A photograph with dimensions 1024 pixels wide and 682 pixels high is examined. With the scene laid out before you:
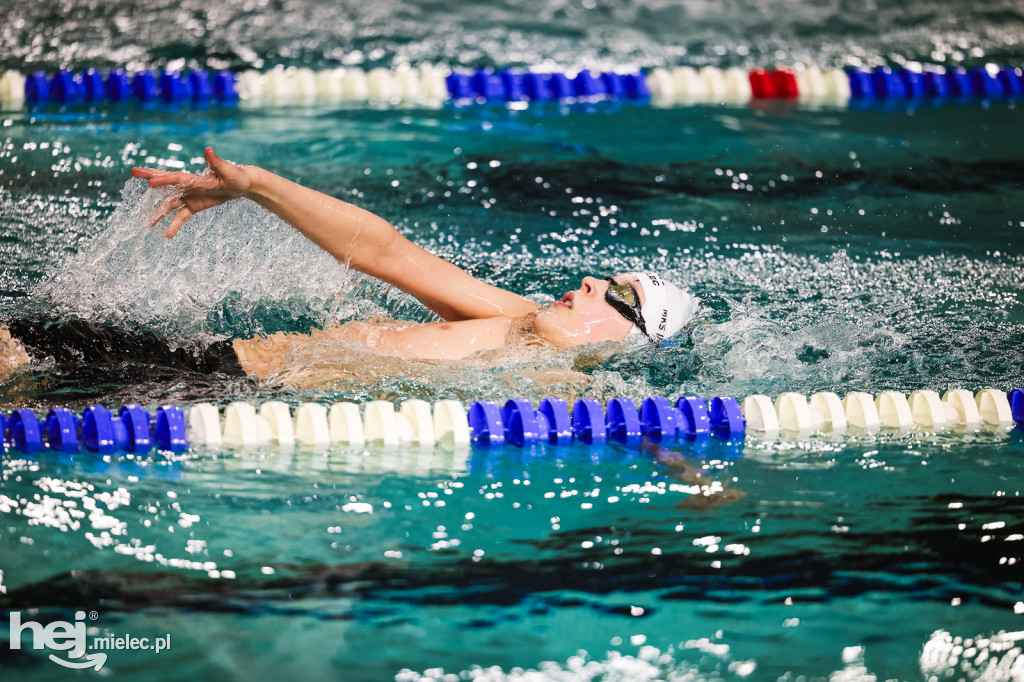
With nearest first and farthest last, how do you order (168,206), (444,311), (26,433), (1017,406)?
1. (26,433)
2. (168,206)
3. (1017,406)
4. (444,311)

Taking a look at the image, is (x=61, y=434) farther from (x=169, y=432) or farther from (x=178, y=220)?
(x=178, y=220)

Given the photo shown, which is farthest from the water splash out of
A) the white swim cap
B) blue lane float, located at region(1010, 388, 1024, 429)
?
blue lane float, located at region(1010, 388, 1024, 429)

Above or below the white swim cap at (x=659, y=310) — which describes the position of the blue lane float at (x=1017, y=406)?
below

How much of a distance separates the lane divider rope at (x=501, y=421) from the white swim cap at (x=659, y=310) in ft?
0.74

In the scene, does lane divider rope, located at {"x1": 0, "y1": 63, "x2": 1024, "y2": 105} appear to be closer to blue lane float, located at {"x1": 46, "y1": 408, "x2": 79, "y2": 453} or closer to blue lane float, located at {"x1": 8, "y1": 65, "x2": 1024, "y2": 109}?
blue lane float, located at {"x1": 8, "y1": 65, "x2": 1024, "y2": 109}

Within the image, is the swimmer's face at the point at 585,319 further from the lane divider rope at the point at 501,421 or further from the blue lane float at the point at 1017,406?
the blue lane float at the point at 1017,406

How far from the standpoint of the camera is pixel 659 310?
3027 mm

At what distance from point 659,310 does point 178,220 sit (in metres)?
1.40

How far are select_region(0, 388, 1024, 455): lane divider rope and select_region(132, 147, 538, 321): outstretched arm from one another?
40 centimetres

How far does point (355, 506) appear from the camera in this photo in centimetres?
244

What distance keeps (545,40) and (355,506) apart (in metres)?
5.01

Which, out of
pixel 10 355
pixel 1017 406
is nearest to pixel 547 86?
pixel 1017 406

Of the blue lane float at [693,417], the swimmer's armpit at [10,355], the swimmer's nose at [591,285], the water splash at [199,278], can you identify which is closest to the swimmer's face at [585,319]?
the swimmer's nose at [591,285]

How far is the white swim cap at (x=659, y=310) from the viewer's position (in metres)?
3.02
